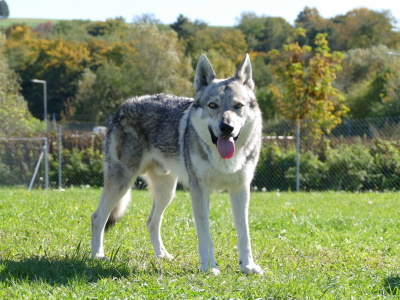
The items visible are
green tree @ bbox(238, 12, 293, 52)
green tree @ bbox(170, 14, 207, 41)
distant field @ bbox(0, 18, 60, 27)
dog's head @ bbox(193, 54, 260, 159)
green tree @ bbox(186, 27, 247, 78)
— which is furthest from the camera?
distant field @ bbox(0, 18, 60, 27)

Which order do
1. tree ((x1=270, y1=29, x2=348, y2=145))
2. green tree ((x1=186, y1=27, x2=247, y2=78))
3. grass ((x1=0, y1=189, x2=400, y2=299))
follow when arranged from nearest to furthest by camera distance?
1. grass ((x1=0, y1=189, x2=400, y2=299))
2. tree ((x1=270, y1=29, x2=348, y2=145))
3. green tree ((x1=186, y1=27, x2=247, y2=78))

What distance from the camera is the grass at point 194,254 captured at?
4.01 metres

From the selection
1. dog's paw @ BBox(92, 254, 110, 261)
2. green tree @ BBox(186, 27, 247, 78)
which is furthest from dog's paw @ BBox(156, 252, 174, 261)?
green tree @ BBox(186, 27, 247, 78)

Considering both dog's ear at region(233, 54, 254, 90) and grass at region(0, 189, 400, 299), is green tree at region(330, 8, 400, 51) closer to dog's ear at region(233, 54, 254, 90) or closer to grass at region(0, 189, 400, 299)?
grass at region(0, 189, 400, 299)

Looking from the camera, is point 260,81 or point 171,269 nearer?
point 171,269

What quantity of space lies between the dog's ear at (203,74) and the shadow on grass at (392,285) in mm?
2550

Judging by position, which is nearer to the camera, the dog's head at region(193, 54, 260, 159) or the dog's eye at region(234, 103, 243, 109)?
the dog's head at region(193, 54, 260, 159)

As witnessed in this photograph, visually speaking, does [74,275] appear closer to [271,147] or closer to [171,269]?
[171,269]

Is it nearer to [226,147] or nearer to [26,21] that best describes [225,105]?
[226,147]

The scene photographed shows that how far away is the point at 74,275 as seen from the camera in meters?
4.43

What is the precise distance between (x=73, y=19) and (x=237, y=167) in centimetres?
9717

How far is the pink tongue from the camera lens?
15.6 feet

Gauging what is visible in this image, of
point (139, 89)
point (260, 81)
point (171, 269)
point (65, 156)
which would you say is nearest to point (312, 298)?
point (171, 269)

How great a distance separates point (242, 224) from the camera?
16.6 ft
